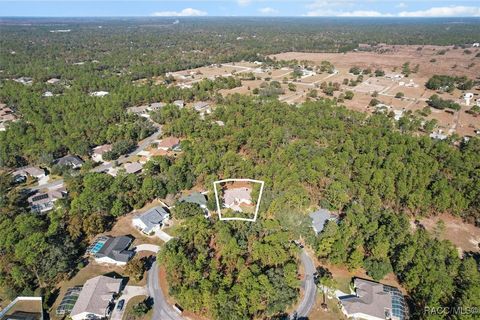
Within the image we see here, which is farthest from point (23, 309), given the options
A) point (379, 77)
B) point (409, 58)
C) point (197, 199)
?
point (409, 58)

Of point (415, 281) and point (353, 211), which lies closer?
point (415, 281)

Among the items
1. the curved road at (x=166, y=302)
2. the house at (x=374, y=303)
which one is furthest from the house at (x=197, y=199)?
the house at (x=374, y=303)

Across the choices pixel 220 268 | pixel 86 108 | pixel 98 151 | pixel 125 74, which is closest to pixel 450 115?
pixel 220 268

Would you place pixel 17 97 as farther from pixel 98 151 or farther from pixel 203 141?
pixel 203 141

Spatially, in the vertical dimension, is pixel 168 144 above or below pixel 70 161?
below

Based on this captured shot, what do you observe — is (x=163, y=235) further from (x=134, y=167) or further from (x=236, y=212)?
(x=134, y=167)

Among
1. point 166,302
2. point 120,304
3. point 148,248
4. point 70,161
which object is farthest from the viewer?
point 70,161

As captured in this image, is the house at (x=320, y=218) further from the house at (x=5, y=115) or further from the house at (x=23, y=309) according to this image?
the house at (x=5, y=115)
